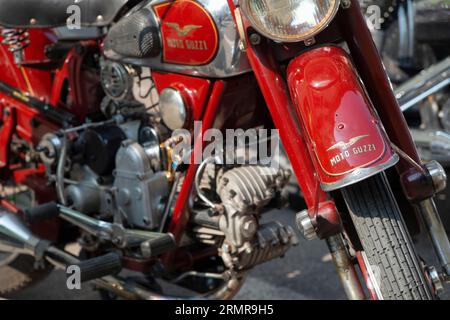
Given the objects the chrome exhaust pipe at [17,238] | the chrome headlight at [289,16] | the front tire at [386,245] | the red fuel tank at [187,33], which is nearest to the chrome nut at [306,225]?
the front tire at [386,245]

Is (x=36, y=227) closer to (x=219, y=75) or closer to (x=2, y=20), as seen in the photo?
(x=2, y=20)

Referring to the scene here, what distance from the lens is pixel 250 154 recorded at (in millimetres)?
2377

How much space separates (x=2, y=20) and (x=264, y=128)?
1037 millimetres

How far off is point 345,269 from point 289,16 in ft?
2.23

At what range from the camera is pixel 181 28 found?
214cm

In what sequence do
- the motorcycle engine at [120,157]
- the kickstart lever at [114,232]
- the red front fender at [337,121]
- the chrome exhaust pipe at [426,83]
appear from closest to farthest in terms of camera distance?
the red front fender at [337,121]
the kickstart lever at [114,232]
the motorcycle engine at [120,157]
the chrome exhaust pipe at [426,83]

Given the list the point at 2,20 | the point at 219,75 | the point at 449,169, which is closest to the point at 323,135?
the point at 219,75

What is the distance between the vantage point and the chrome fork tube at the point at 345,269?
1808 mm

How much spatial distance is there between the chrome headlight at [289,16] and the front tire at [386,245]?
41cm

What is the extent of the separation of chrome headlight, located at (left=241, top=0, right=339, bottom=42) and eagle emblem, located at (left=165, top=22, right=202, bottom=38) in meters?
0.40

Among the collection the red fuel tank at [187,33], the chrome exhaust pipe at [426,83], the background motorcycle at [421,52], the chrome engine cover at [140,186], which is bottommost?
the background motorcycle at [421,52]

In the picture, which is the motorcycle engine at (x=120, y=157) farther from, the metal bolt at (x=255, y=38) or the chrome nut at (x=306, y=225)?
the chrome nut at (x=306, y=225)

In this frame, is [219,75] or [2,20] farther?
[2,20]
